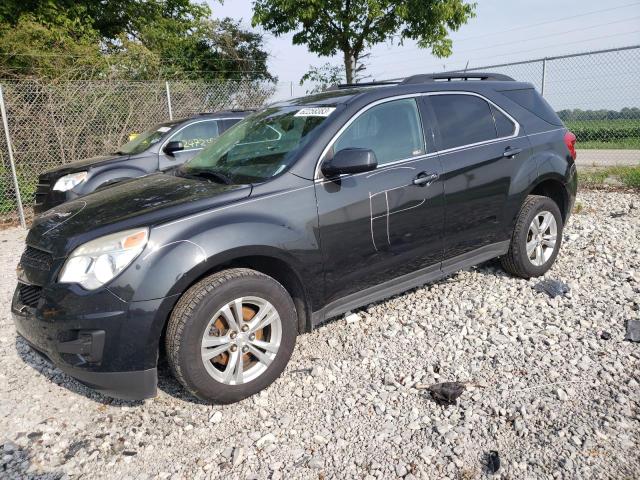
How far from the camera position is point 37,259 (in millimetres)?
2867

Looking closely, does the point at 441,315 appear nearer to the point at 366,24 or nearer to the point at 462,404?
the point at 462,404

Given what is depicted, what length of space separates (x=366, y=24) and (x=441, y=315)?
10885mm

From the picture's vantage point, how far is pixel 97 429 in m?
2.83

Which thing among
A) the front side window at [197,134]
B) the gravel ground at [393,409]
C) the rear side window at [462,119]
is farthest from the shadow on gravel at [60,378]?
the front side window at [197,134]

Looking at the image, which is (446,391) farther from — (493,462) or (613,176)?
(613,176)

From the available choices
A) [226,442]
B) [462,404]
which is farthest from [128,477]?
[462,404]

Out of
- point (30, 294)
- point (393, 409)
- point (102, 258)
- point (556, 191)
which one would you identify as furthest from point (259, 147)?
point (556, 191)

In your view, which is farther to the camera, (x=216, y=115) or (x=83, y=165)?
(x=216, y=115)

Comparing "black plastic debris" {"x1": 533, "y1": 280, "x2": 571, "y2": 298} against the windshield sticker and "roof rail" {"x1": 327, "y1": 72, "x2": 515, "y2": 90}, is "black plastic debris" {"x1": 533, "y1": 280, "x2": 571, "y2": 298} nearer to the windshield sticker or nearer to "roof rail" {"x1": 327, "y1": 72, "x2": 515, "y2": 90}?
"roof rail" {"x1": 327, "y1": 72, "x2": 515, "y2": 90}

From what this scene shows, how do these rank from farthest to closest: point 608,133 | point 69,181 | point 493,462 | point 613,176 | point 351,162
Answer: point 608,133 < point 613,176 < point 69,181 < point 351,162 < point 493,462

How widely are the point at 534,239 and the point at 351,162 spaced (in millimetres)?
2273

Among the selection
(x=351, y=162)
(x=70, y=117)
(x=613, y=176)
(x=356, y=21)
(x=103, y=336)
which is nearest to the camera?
(x=103, y=336)

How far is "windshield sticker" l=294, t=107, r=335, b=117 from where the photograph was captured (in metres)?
3.43

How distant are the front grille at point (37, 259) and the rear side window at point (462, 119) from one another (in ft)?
9.11
